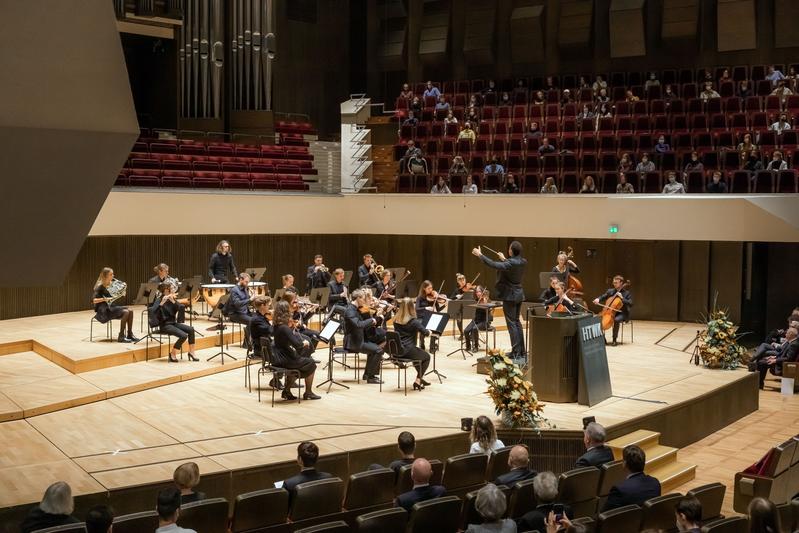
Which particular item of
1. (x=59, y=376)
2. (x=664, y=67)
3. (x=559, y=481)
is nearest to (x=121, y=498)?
(x=559, y=481)

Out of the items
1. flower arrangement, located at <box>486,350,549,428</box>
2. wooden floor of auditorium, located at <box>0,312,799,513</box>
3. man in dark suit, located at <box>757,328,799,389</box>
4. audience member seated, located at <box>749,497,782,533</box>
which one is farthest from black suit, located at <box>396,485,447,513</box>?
man in dark suit, located at <box>757,328,799,389</box>

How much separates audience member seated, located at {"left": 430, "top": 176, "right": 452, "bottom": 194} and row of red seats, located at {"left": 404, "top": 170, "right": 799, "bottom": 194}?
0.41ft

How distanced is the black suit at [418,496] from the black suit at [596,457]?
156 centimetres

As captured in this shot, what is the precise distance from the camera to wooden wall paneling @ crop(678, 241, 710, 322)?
1591 cm

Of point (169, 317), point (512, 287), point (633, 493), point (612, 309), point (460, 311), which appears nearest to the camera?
point (633, 493)

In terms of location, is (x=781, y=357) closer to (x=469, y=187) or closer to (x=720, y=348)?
(x=720, y=348)

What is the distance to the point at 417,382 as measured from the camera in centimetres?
1035

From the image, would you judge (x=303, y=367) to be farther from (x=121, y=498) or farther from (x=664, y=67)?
(x=664, y=67)

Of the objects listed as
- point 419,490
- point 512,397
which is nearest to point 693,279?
point 512,397

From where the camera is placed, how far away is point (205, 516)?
545cm

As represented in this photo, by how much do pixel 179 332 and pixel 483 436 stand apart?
5.29m

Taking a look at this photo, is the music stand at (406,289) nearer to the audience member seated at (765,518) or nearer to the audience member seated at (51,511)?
the audience member seated at (51,511)

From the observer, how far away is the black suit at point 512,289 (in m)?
10.8

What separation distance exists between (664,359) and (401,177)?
22.6ft
